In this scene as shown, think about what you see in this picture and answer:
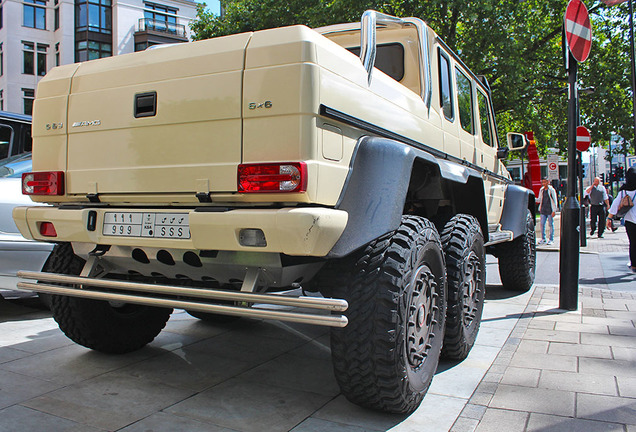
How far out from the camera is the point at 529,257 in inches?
266

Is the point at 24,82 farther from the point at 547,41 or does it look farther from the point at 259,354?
the point at 259,354

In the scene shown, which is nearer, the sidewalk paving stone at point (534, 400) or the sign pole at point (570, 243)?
the sidewalk paving stone at point (534, 400)

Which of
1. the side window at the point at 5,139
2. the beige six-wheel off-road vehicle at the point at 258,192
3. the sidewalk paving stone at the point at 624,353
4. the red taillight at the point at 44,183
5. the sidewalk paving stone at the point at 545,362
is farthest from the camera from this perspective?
the side window at the point at 5,139

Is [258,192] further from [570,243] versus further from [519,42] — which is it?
[519,42]

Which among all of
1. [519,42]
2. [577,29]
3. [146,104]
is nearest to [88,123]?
[146,104]

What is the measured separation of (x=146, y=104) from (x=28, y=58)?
44636 millimetres

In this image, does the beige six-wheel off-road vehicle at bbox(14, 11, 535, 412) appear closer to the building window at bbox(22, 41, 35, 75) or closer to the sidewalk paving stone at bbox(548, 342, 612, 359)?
the sidewalk paving stone at bbox(548, 342, 612, 359)

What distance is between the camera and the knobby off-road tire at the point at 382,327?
268 centimetres

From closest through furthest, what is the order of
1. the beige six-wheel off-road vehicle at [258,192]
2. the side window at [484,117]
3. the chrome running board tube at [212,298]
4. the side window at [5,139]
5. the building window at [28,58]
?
1. the chrome running board tube at [212,298]
2. the beige six-wheel off-road vehicle at [258,192]
3. the side window at [484,117]
4. the side window at [5,139]
5. the building window at [28,58]

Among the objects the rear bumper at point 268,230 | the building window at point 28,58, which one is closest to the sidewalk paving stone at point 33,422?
the rear bumper at point 268,230

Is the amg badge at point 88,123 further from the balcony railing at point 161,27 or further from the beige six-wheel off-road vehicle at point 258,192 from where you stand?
the balcony railing at point 161,27

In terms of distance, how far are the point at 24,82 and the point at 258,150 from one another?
44.4 meters

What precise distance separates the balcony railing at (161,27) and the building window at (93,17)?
2.35 meters

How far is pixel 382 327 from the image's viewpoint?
8.77 feet
